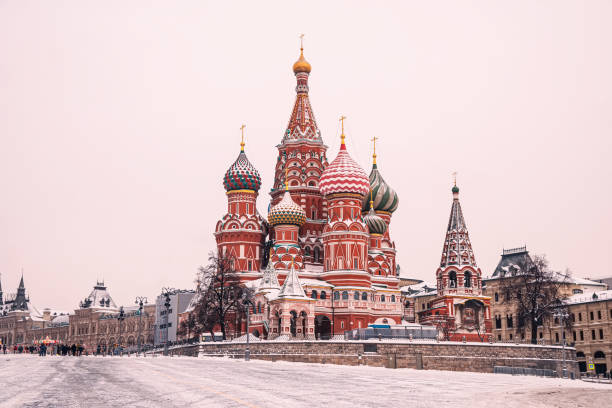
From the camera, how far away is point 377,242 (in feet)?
253

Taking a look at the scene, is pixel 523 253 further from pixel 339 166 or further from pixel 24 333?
pixel 24 333

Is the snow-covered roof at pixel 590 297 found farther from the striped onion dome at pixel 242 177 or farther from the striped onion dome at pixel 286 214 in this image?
the striped onion dome at pixel 242 177

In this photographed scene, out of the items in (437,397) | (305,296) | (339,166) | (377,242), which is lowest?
(437,397)

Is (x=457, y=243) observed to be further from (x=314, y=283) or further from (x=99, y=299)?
(x=99, y=299)

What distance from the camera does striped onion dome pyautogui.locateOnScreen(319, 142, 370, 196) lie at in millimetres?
71688

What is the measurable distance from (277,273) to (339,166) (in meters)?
13.3

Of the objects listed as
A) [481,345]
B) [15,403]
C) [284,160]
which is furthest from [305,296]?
[15,403]

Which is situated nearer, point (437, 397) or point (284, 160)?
point (437, 397)

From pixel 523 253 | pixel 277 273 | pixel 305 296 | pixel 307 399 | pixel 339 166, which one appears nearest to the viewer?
pixel 307 399

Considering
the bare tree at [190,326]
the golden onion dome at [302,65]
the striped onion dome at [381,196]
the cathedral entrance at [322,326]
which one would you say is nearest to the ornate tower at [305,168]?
the golden onion dome at [302,65]

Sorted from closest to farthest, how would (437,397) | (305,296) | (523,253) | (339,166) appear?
(437,397) → (305,296) → (339,166) → (523,253)

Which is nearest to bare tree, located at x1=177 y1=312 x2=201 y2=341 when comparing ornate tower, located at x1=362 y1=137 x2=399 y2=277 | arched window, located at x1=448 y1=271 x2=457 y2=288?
ornate tower, located at x1=362 y1=137 x2=399 y2=277

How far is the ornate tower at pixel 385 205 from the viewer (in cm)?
7988

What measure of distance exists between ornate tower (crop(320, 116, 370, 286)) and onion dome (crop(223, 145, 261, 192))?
7.47 meters
